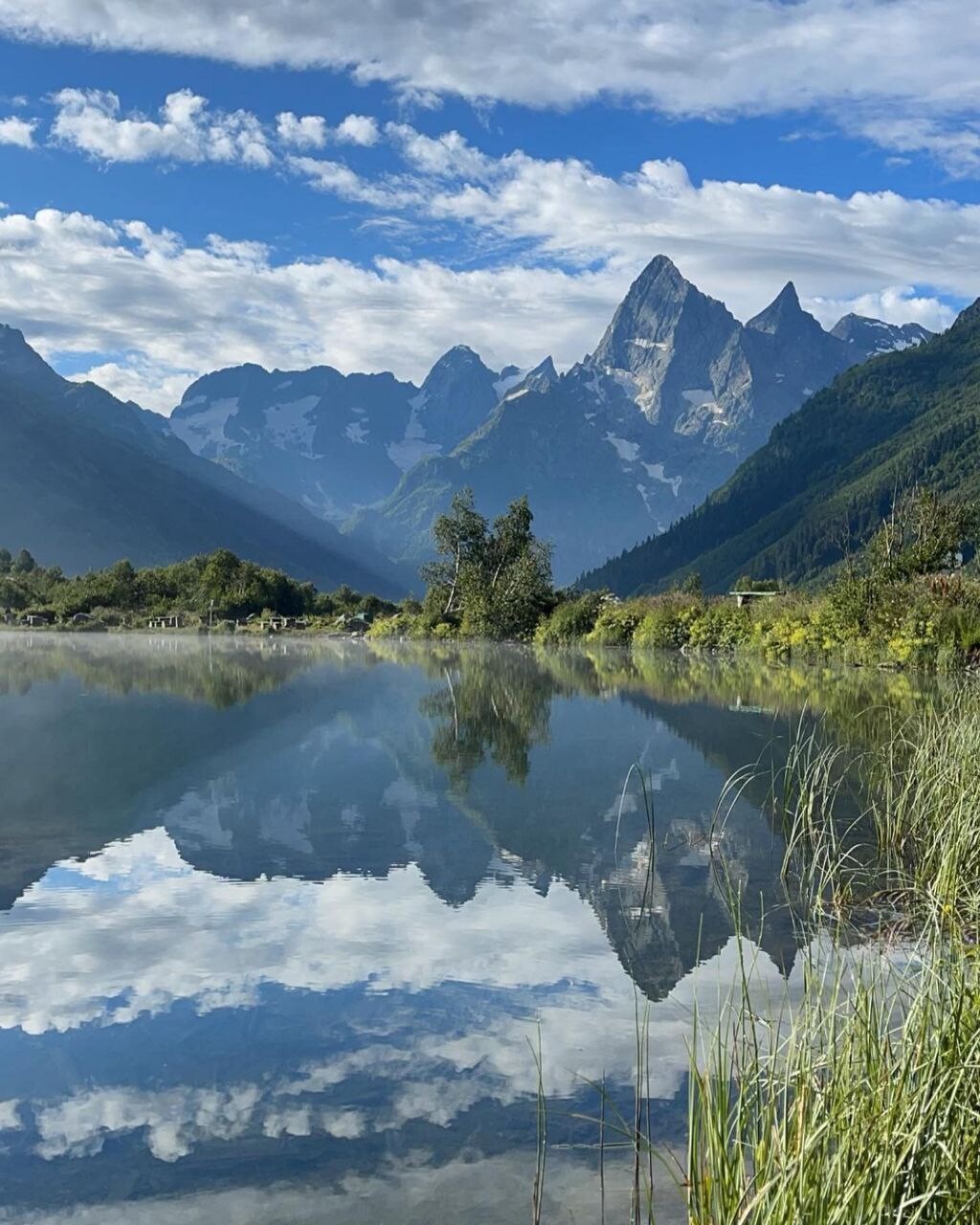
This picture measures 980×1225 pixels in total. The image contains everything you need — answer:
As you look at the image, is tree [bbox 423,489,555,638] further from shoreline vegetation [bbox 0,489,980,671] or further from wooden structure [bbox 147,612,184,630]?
wooden structure [bbox 147,612,184,630]

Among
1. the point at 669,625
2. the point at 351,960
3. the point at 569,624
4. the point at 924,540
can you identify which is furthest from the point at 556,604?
the point at 351,960

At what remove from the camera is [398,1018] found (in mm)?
8281

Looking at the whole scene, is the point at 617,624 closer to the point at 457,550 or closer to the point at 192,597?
the point at 457,550

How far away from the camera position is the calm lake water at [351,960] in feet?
20.0

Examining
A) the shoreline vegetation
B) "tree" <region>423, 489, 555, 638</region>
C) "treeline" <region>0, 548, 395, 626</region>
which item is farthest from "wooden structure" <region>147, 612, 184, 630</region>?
"tree" <region>423, 489, 555, 638</region>

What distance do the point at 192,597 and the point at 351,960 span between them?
95.2m

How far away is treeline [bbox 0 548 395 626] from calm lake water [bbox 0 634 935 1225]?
74356 millimetres

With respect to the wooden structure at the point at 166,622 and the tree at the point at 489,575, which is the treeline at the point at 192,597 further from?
the tree at the point at 489,575

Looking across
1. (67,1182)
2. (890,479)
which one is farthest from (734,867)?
(890,479)

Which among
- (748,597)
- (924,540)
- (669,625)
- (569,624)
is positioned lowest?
(569,624)

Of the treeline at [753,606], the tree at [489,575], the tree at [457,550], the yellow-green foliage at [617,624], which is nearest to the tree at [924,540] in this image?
the treeline at [753,606]

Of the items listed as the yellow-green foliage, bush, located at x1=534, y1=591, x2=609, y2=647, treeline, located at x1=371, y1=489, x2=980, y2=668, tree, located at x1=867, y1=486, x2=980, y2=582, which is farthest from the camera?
bush, located at x1=534, y1=591, x2=609, y2=647

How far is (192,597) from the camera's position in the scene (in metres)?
102

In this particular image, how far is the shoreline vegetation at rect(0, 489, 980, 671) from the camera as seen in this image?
40.6 m
